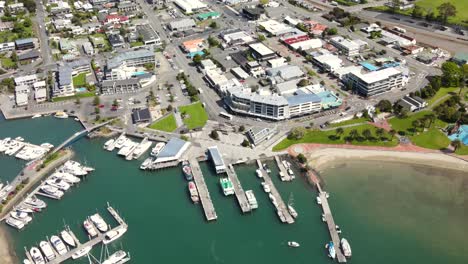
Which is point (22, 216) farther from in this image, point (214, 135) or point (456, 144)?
point (456, 144)

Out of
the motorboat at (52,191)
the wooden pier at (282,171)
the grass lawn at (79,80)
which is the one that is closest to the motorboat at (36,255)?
the motorboat at (52,191)

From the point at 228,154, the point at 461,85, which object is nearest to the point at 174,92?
the point at 228,154

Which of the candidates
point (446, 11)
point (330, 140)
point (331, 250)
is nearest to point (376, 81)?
point (330, 140)

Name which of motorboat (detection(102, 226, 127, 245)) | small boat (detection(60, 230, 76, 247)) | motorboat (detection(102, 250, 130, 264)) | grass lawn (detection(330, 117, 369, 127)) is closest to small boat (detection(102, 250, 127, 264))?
motorboat (detection(102, 250, 130, 264))

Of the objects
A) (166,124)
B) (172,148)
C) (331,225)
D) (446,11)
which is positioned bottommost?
(331,225)

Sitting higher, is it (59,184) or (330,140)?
(330,140)

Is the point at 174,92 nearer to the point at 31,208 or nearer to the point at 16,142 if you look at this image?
the point at 16,142
